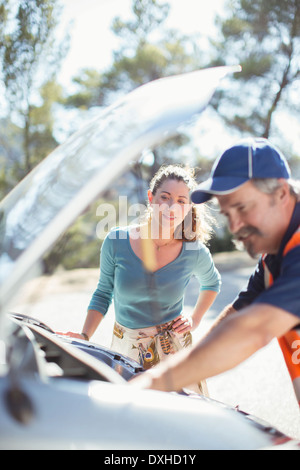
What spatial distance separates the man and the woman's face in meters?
0.65

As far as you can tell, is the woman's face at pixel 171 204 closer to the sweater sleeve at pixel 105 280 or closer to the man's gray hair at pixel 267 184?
the sweater sleeve at pixel 105 280

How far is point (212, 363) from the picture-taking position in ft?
3.74

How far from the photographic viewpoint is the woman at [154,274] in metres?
2.12

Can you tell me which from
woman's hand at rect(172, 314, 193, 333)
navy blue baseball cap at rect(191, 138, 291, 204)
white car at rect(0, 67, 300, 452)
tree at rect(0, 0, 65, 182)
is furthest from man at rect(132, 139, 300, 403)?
tree at rect(0, 0, 65, 182)

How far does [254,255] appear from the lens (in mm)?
1421

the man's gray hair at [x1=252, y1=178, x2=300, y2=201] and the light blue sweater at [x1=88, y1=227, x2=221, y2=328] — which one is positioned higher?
the man's gray hair at [x1=252, y1=178, x2=300, y2=201]

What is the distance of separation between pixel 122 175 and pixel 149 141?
0.12m

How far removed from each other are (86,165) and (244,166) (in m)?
0.52

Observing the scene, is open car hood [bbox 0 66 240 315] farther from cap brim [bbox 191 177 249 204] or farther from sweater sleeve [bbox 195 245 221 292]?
sweater sleeve [bbox 195 245 221 292]

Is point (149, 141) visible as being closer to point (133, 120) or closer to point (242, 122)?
point (133, 120)

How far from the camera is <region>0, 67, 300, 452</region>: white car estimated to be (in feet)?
3.22

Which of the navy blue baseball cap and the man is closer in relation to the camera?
the man

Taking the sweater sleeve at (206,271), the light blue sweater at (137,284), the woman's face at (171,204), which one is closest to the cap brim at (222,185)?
the woman's face at (171,204)

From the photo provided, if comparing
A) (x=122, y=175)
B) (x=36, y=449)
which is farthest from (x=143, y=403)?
(x=122, y=175)
